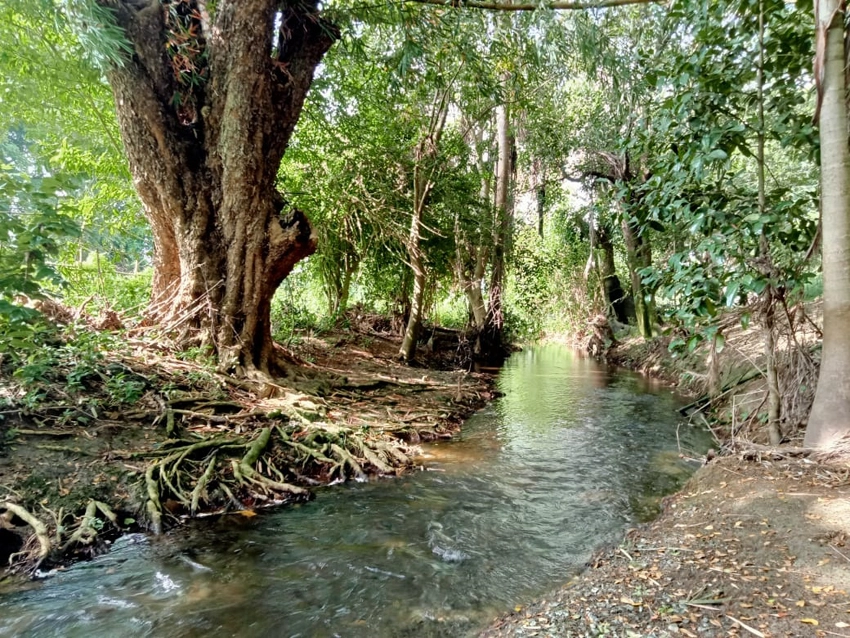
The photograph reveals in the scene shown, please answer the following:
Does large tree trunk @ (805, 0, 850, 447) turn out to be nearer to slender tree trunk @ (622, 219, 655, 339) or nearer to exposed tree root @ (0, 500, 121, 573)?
exposed tree root @ (0, 500, 121, 573)

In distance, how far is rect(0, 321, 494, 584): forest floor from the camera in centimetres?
362

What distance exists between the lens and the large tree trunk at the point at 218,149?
6102 millimetres

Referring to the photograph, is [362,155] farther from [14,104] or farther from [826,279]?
[826,279]

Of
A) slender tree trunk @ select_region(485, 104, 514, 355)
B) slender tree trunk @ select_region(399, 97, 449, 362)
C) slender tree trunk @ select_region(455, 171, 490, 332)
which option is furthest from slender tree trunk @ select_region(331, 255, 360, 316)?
slender tree trunk @ select_region(485, 104, 514, 355)

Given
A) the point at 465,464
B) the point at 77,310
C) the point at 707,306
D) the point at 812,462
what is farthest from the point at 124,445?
the point at 812,462

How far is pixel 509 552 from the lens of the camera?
3645 mm

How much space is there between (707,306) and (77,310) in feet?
23.2

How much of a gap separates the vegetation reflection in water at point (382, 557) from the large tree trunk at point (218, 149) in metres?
3.05

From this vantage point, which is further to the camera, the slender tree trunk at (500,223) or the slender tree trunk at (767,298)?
the slender tree trunk at (500,223)

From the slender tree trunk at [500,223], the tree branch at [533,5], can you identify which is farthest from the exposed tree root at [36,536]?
the slender tree trunk at [500,223]

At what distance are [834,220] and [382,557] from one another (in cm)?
418

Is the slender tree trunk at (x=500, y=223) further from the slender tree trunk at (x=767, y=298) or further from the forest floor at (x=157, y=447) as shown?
the slender tree trunk at (x=767, y=298)

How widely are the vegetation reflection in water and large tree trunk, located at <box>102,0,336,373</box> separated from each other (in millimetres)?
3048

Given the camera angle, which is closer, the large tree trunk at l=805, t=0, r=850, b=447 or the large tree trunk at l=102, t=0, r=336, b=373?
the large tree trunk at l=805, t=0, r=850, b=447
